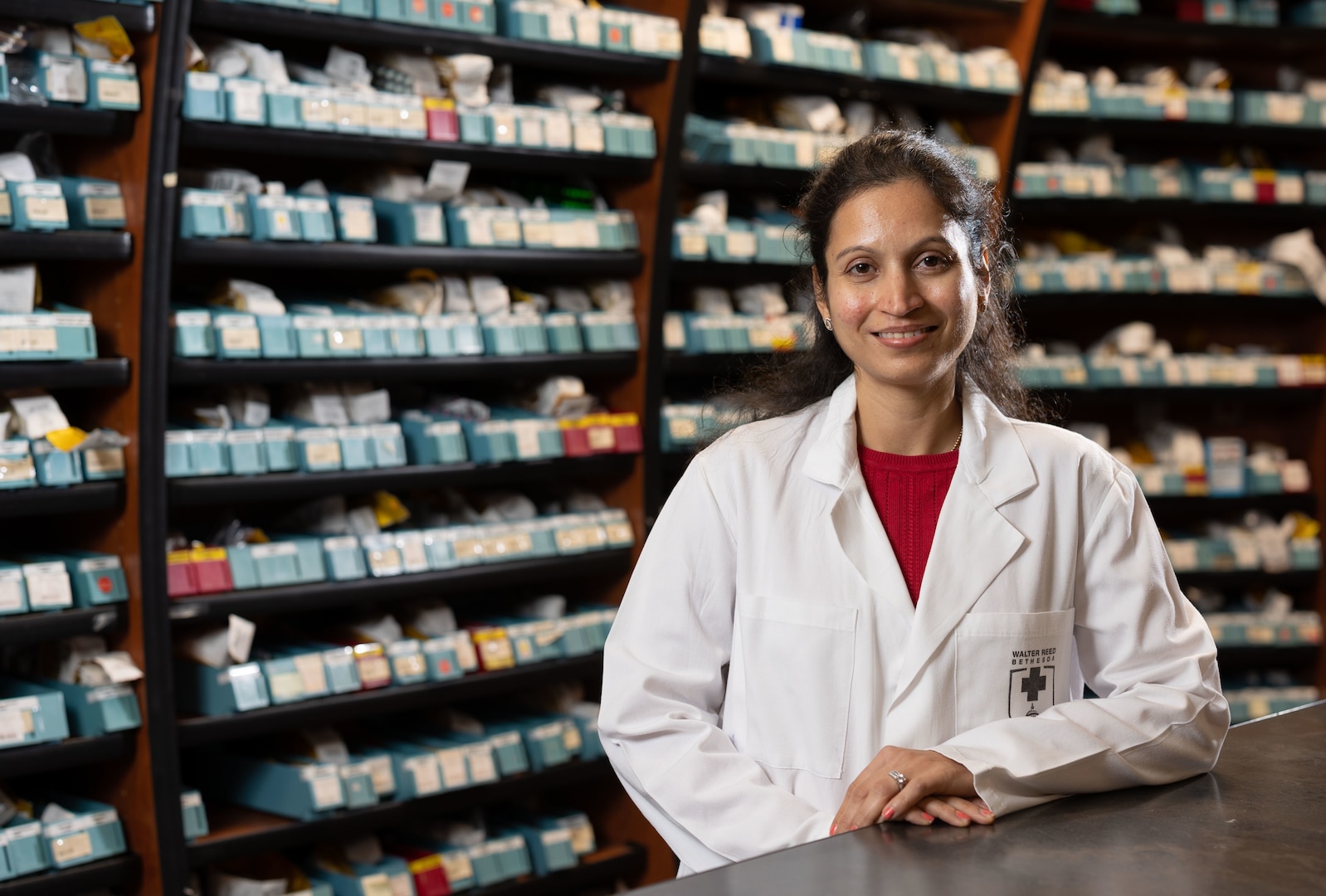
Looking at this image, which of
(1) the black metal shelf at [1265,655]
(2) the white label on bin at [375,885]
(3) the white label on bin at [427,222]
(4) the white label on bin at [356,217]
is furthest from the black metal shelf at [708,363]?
(1) the black metal shelf at [1265,655]

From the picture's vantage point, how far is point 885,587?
5.79 feet

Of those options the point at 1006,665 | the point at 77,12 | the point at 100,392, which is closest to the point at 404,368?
the point at 100,392

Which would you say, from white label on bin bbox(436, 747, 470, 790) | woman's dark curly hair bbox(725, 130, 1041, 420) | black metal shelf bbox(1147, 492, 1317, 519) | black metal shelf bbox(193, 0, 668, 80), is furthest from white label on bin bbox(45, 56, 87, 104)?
black metal shelf bbox(1147, 492, 1317, 519)

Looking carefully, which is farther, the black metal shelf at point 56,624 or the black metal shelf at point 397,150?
the black metal shelf at point 397,150

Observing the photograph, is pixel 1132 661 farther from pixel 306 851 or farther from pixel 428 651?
pixel 306 851

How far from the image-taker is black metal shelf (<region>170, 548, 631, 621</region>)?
2877 millimetres

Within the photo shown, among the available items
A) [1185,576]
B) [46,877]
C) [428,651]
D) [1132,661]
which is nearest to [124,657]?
[46,877]

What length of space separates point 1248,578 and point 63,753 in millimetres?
3864

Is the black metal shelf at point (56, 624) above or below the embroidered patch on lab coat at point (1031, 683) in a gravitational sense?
below

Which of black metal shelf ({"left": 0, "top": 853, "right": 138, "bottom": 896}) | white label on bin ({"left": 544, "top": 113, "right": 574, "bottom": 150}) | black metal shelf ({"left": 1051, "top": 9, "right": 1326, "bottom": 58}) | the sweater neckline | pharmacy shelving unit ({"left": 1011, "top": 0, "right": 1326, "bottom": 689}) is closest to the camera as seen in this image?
the sweater neckline

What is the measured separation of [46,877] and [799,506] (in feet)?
5.89

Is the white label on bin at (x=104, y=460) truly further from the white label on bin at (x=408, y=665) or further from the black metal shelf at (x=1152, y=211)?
the black metal shelf at (x=1152, y=211)

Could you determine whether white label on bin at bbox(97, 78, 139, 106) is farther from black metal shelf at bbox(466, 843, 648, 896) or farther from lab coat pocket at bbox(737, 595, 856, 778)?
black metal shelf at bbox(466, 843, 648, 896)

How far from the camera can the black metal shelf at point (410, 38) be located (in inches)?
111
